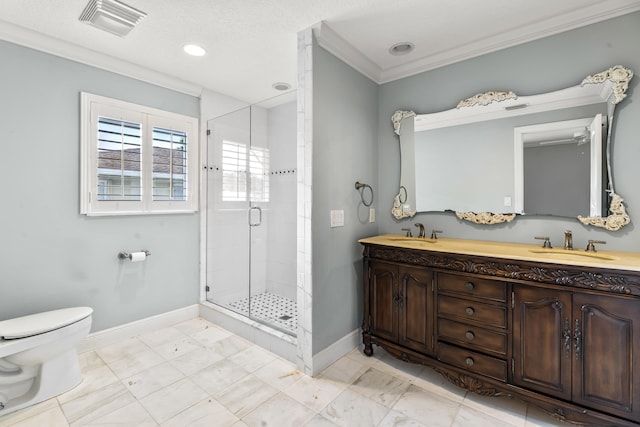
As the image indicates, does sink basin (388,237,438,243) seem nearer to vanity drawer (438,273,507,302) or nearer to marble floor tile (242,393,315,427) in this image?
vanity drawer (438,273,507,302)

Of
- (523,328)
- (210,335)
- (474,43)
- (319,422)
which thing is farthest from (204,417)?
(474,43)

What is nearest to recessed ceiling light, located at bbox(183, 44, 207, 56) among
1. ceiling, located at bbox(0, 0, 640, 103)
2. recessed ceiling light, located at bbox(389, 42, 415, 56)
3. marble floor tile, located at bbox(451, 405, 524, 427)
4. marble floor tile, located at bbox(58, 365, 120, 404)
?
ceiling, located at bbox(0, 0, 640, 103)

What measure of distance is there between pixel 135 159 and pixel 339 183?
6.33 ft

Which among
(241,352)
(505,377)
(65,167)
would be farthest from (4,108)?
(505,377)

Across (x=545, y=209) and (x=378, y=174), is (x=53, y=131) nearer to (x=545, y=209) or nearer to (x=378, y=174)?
(x=378, y=174)

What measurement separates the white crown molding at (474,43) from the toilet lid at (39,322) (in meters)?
2.69

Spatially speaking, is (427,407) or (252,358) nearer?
(427,407)

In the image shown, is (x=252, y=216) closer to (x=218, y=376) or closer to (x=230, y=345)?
(x=230, y=345)

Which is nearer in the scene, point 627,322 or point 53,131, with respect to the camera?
point 627,322

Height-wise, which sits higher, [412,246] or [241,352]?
[412,246]

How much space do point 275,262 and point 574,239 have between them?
2.81 m

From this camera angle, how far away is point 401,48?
2.42 metres

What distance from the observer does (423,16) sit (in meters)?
2.01

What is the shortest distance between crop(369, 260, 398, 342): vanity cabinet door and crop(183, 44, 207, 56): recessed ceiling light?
89.5 inches
